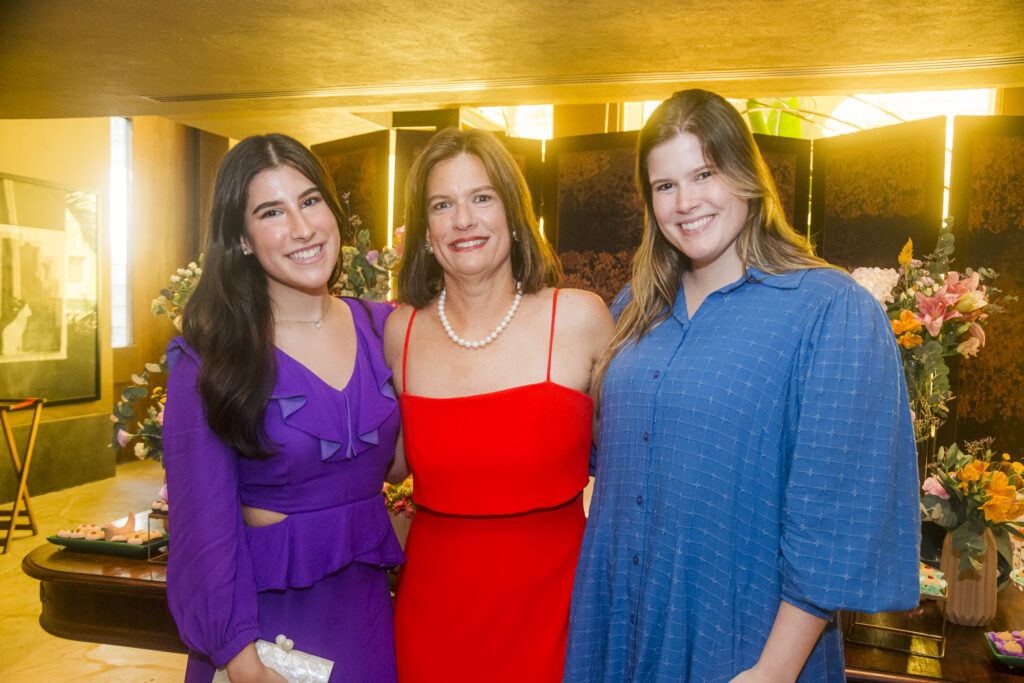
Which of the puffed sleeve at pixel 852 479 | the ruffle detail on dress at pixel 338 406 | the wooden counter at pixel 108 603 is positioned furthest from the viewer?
the wooden counter at pixel 108 603

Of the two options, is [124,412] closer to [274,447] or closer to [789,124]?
[274,447]

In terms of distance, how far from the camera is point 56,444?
6.95m

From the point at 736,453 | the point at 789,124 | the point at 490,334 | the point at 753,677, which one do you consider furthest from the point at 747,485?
the point at 789,124

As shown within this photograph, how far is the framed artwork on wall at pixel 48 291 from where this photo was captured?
646 cm

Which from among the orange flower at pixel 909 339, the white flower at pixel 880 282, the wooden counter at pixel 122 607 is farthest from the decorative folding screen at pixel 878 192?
the wooden counter at pixel 122 607

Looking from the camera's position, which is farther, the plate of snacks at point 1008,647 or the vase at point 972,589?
the vase at point 972,589

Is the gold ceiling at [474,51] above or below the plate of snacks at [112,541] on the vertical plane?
above

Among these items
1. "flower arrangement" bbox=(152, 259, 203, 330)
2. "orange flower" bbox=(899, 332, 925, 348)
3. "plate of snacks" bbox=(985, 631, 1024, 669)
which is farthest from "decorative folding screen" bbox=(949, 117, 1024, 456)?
"flower arrangement" bbox=(152, 259, 203, 330)

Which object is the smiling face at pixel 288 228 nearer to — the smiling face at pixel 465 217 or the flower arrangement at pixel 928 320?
the smiling face at pixel 465 217

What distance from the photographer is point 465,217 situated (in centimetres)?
175

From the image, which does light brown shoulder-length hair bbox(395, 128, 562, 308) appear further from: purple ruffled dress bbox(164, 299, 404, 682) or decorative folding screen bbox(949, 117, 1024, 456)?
decorative folding screen bbox(949, 117, 1024, 456)

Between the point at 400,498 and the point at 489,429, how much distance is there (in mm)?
526

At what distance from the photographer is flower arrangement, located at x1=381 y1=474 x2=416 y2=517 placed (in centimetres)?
201

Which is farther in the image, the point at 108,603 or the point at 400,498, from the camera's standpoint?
the point at 108,603
